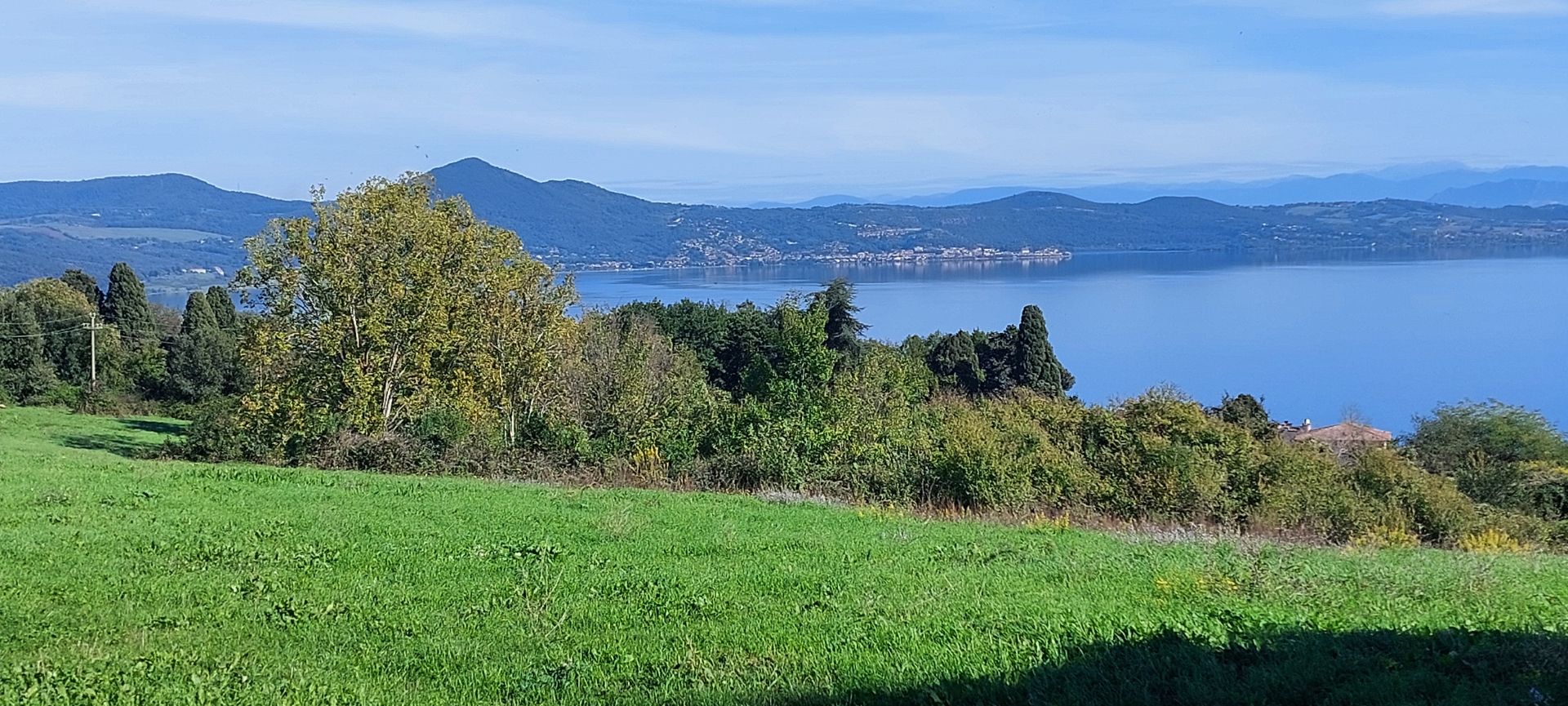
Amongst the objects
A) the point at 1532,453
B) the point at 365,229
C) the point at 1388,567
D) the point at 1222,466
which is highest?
the point at 365,229

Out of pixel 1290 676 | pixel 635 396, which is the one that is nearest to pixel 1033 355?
pixel 635 396

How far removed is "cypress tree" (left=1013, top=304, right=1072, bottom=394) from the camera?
54.8 meters

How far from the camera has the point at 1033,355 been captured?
55312 mm

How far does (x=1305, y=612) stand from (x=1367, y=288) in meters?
152

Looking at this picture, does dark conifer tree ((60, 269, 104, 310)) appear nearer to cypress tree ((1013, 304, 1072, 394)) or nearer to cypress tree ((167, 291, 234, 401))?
cypress tree ((167, 291, 234, 401))

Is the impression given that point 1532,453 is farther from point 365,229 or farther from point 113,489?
point 113,489

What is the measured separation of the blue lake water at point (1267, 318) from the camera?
3135 inches

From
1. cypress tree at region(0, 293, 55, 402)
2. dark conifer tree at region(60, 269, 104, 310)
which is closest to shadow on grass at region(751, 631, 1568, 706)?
cypress tree at region(0, 293, 55, 402)

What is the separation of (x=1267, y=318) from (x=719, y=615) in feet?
396

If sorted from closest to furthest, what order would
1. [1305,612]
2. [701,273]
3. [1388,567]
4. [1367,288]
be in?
[1305,612]
[1388,567]
[1367,288]
[701,273]

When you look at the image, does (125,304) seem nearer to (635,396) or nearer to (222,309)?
(222,309)

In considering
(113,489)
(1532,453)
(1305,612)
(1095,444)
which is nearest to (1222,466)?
(1095,444)

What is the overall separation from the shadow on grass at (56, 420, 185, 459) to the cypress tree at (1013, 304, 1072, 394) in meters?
37.2

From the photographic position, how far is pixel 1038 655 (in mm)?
6082
